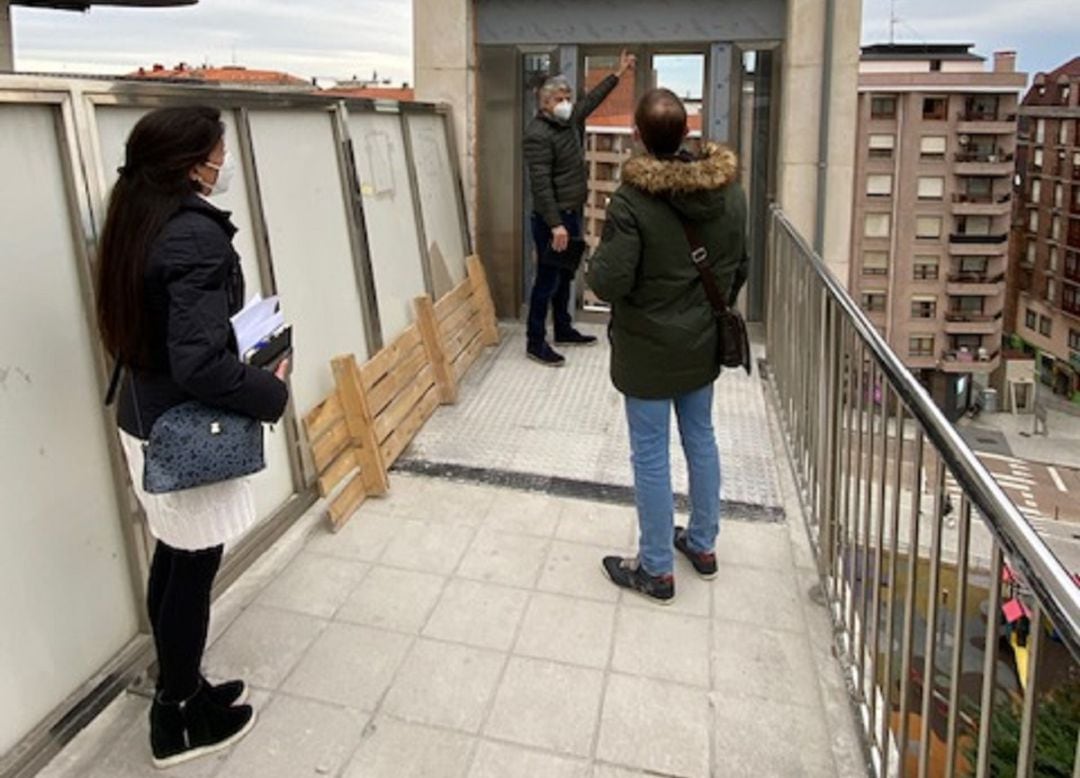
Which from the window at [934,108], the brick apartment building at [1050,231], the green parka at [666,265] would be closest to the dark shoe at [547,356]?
the green parka at [666,265]

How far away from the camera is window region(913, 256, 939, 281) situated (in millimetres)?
36438

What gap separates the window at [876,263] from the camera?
36.0m

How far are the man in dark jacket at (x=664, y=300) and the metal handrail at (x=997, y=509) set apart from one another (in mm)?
671

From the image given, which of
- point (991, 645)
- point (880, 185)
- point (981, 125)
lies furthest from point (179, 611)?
point (981, 125)

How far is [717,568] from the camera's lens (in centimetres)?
311

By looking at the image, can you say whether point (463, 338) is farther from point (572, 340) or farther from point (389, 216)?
point (389, 216)

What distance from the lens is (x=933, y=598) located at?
5.49ft

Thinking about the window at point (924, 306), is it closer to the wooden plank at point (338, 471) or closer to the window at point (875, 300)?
the window at point (875, 300)

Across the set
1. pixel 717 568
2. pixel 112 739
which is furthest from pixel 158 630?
pixel 717 568

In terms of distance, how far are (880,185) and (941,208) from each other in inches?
109

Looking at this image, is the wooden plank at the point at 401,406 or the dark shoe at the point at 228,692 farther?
the wooden plank at the point at 401,406

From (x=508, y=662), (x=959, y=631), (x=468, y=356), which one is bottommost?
(x=508, y=662)

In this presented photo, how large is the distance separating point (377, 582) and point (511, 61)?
4.03m

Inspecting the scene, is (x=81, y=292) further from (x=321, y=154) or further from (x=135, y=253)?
(x=321, y=154)
